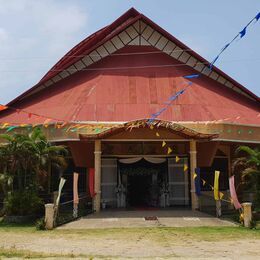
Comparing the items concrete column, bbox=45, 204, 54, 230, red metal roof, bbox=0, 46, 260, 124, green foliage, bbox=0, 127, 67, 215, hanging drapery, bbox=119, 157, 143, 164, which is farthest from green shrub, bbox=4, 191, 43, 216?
hanging drapery, bbox=119, 157, 143, 164

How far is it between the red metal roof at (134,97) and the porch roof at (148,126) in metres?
3.01

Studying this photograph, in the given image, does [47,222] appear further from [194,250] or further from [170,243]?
[194,250]

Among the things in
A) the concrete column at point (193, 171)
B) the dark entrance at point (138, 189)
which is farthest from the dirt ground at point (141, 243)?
the dark entrance at point (138, 189)

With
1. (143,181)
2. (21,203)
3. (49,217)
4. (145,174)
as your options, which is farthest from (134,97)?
(49,217)

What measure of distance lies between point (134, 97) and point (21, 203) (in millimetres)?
10311

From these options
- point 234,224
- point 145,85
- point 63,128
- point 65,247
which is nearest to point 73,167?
point 63,128

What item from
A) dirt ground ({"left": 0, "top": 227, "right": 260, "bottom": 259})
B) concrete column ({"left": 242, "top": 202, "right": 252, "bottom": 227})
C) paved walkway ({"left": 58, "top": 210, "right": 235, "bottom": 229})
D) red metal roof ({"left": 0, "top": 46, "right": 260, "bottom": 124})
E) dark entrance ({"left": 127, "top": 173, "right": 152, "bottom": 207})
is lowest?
dirt ground ({"left": 0, "top": 227, "right": 260, "bottom": 259})

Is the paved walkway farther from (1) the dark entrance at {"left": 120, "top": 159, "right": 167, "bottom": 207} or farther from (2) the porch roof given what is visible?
(2) the porch roof

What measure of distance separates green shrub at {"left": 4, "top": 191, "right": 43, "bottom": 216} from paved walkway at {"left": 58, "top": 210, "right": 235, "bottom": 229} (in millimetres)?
2273

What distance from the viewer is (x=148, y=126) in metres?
19.5

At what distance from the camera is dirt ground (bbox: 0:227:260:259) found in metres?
9.83

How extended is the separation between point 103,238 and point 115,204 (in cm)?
1065

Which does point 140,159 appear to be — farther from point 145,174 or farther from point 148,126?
point 148,126

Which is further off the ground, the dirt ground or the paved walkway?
the paved walkway
